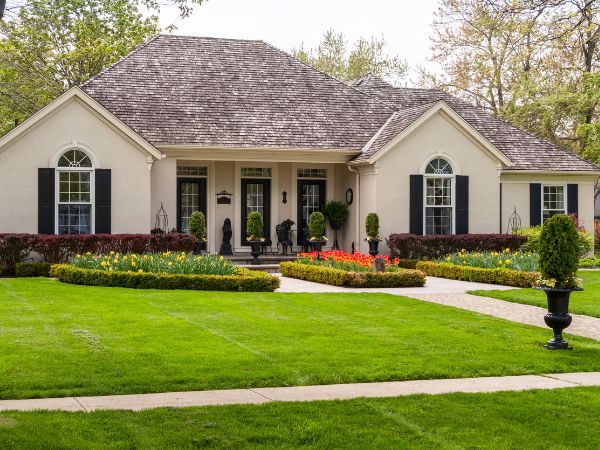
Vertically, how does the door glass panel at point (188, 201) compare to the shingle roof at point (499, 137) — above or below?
below

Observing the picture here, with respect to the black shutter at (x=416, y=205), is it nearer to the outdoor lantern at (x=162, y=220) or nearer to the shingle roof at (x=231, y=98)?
the shingle roof at (x=231, y=98)

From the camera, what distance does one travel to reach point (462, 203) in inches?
1069

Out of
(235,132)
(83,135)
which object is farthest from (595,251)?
(83,135)

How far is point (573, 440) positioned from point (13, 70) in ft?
114

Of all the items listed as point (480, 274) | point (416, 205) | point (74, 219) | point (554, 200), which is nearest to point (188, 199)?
point (74, 219)

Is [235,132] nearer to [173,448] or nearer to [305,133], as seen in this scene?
[305,133]

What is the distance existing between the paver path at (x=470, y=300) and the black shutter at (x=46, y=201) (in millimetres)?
6448

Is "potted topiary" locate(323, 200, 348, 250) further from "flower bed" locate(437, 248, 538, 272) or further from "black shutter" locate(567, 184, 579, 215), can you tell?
"black shutter" locate(567, 184, 579, 215)

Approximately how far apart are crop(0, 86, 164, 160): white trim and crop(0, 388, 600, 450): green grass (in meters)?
16.8

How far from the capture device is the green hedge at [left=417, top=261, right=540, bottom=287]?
20203mm

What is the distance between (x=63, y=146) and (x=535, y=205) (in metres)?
15.1

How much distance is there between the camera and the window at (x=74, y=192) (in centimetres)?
2373

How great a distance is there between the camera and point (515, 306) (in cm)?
1667

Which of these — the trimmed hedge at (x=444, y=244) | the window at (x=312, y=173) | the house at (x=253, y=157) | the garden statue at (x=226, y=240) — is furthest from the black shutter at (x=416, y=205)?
the garden statue at (x=226, y=240)
